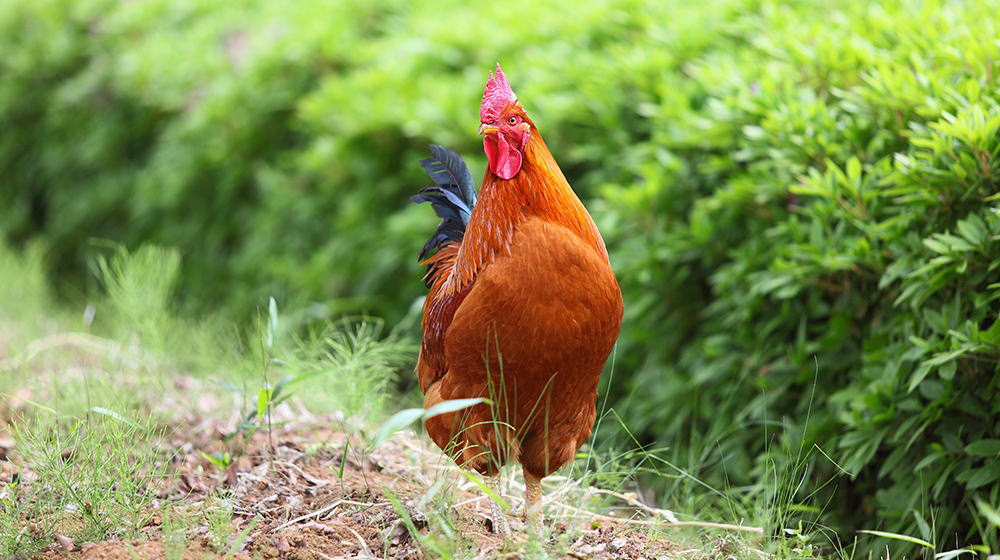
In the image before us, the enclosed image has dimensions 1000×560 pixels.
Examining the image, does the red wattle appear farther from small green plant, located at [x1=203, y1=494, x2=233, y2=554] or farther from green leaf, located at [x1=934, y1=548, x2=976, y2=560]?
green leaf, located at [x1=934, y1=548, x2=976, y2=560]

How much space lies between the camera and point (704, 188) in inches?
159

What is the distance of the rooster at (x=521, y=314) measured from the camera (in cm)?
231

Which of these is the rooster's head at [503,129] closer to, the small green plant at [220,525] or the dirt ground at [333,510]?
the dirt ground at [333,510]

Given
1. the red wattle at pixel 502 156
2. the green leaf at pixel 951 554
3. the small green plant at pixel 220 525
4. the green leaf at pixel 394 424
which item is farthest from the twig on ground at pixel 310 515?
the green leaf at pixel 951 554

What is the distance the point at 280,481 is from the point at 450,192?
1087 millimetres

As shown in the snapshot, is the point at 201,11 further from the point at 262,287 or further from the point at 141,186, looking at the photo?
the point at 262,287

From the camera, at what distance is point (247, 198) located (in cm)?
629

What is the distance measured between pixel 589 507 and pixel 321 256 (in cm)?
290

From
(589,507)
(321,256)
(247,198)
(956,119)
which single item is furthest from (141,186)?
(956,119)

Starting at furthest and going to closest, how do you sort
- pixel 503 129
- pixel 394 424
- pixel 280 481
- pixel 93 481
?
pixel 280 481
pixel 93 481
pixel 503 129
pixel 394 424

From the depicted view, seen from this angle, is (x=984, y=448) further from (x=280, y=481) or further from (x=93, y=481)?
(x=93, y=481)

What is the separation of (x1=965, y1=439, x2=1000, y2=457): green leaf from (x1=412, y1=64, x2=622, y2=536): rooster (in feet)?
3.74

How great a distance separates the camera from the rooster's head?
2355 mm

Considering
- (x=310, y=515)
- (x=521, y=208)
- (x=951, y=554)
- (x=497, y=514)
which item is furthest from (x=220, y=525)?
(x=951, y=554)
